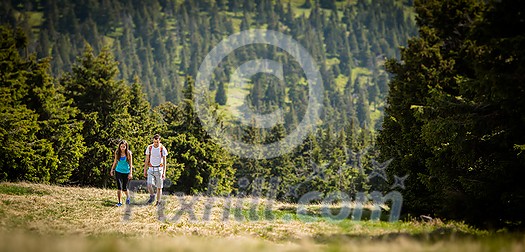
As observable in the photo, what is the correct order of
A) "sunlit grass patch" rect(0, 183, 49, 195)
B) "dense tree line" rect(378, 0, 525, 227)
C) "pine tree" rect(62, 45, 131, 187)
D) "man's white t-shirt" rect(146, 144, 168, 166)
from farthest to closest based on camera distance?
"pine tree" rect(62, 45, 131, 187), "sunlit grass patch" rect(0, 183, 49, 195), "man's white t-shirt" rect(146, 144, 168, 166), "dense tree line" rect(378, 0, 525, 227)

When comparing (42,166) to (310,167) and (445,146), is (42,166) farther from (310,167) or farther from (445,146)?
(310,167)

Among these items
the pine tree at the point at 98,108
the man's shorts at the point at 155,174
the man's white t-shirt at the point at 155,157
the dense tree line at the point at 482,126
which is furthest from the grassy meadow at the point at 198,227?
the pine tree at the point at 98,108

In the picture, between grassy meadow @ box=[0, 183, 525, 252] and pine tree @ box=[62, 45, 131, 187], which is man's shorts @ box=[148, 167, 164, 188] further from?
pine tree @ box=[62, 45, 131, 187]

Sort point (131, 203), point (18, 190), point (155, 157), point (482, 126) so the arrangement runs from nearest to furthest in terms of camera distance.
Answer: point (482, 126) → point (155, 157) → point (131, 203) → point (18, 190)

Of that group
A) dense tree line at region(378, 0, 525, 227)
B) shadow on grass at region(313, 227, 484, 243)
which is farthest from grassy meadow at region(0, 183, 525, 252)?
dense tree line at region(378, 0, 525, 227)

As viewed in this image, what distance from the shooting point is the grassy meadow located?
8473mm

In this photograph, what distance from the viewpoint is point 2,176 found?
28.3 metres

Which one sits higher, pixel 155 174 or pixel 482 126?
pixel 482 126

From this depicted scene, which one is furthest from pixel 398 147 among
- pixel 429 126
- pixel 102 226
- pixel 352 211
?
pixel 102 226

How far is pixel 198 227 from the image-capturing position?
1333 cm

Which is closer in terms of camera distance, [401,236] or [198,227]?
[401,236]

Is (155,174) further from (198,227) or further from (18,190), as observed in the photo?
(18,190)

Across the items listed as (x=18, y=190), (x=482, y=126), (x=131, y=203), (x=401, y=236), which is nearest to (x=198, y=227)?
(x=131, y=203)

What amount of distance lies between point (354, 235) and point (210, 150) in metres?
33.8
